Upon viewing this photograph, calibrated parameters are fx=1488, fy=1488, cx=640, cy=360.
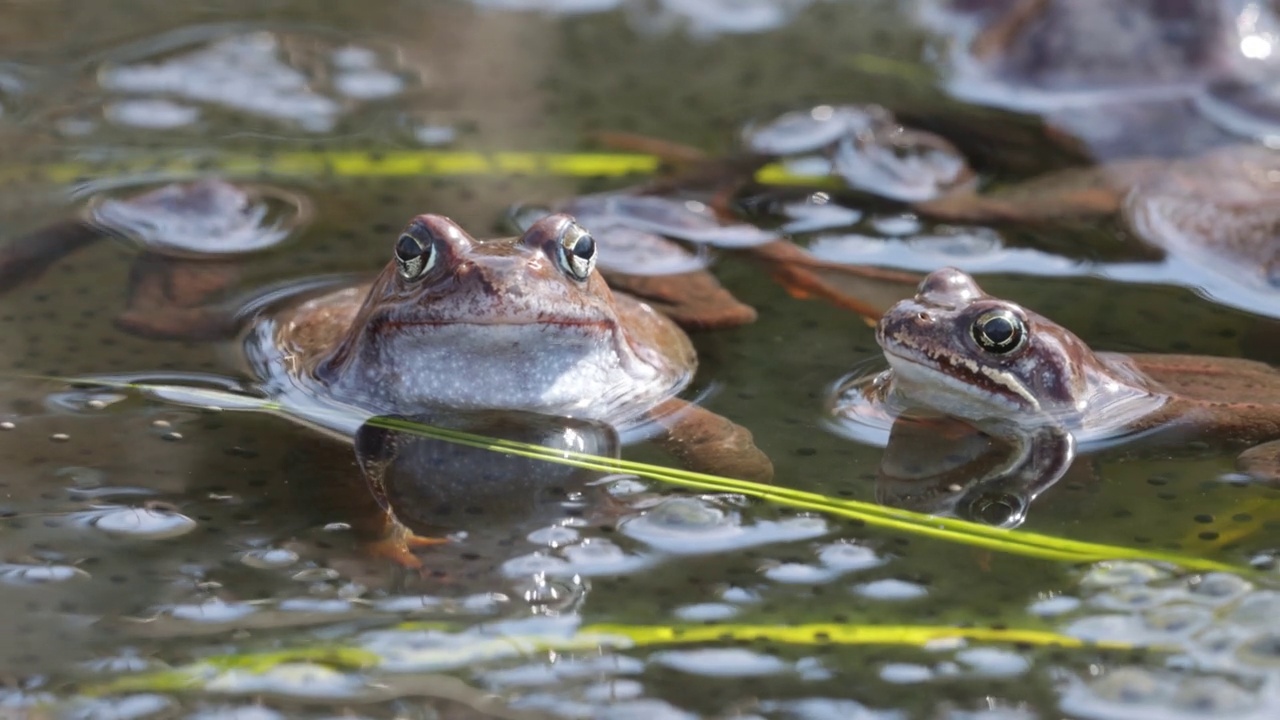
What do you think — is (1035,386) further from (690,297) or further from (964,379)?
(690,297)

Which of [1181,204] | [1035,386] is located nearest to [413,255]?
[1035,386]

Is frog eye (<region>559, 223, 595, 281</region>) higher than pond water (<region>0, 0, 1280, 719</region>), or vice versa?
frog eye (<region>559, 223, 595, 281</region>)

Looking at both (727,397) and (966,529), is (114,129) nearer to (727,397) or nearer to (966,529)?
(727,397)

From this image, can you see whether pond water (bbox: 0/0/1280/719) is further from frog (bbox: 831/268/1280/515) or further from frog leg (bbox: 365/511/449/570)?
frog (bbox: 831/268/1280/515)

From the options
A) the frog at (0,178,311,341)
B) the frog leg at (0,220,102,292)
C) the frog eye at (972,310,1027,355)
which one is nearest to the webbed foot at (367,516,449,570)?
the frog at (0,178,311,341)

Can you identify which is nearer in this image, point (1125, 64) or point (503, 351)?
point (503, 351)
